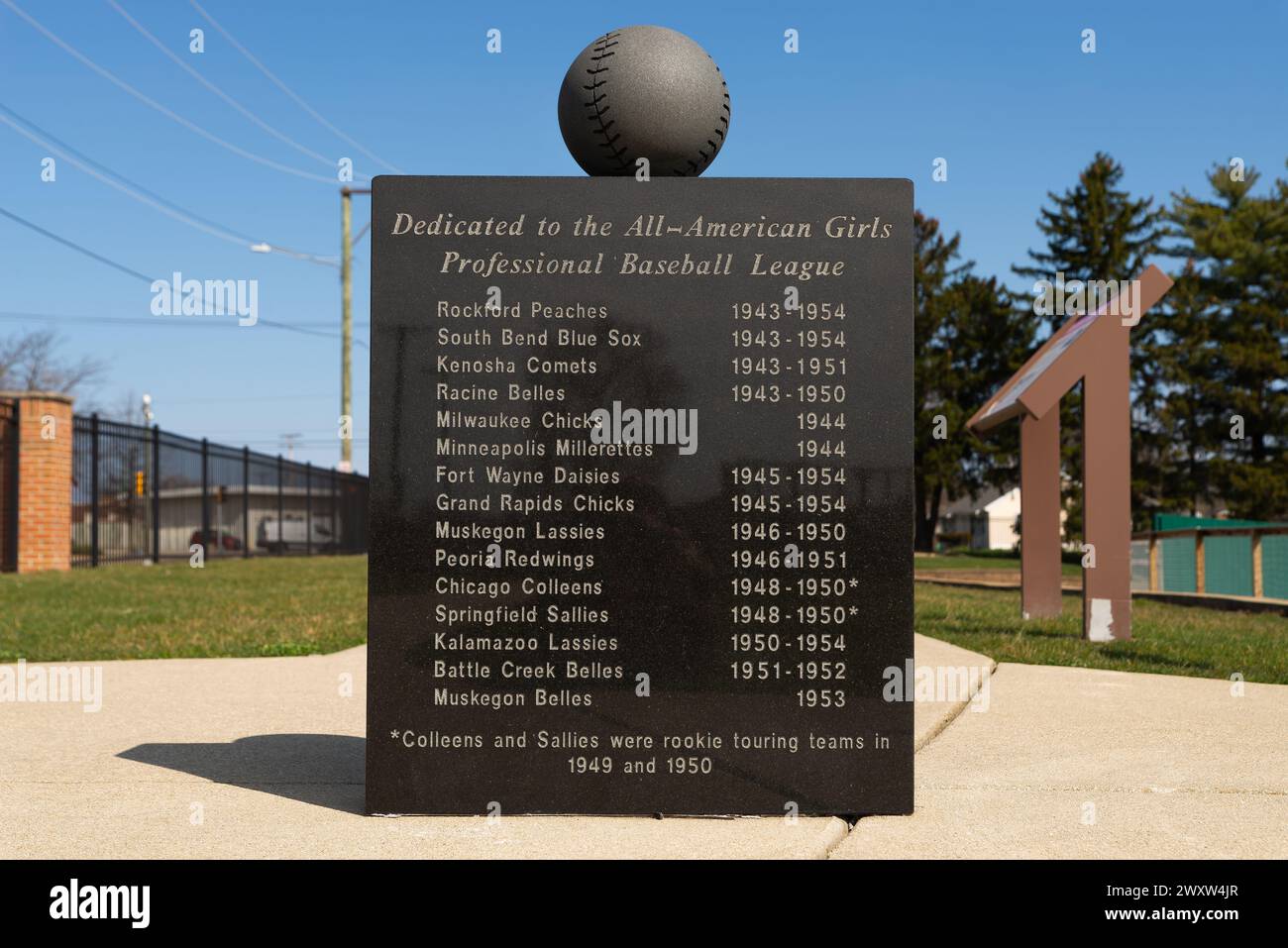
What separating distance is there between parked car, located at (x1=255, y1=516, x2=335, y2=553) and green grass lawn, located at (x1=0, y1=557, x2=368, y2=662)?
1279cm

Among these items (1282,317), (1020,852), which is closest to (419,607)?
(1020,852)

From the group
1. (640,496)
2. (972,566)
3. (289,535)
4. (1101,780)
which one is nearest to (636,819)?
(640,496)

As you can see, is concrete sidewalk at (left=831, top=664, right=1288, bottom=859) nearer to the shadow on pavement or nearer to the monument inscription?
the monument inscription

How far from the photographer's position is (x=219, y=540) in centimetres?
3075

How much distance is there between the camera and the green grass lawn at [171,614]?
9.94 m

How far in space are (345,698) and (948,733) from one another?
376 cm

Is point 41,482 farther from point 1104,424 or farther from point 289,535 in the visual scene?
point 1104,424

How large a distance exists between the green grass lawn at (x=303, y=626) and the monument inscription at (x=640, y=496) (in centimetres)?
513

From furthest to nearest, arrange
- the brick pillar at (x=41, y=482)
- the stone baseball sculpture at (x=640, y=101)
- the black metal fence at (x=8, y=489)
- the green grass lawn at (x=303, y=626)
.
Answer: the brick pillar at (x=41, y=482), the black metal fence at (x=8, y=489), the green grass lawn at (x=303, y=626), the stone baseball sculpture at (x=640, y=101)

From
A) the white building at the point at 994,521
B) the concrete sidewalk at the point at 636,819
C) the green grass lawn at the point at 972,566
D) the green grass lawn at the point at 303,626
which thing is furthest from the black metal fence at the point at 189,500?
the white building at the point at 994,521

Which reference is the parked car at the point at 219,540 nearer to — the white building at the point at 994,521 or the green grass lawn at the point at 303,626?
the green grass lawn at the point at 303,626

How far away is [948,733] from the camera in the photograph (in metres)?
6.04

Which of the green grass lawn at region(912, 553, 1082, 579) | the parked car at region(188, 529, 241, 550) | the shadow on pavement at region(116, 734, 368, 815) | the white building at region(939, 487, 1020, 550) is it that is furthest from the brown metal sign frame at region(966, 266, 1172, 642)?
the white building at region(939, 487, 1020, 550)

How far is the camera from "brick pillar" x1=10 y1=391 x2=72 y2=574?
2002cm
